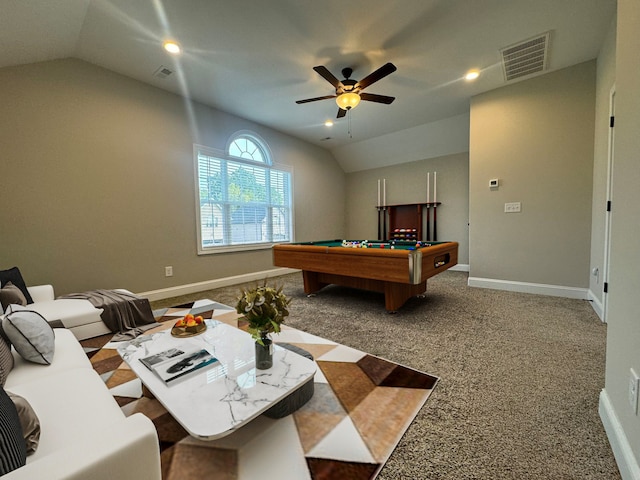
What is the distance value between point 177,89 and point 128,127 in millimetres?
845

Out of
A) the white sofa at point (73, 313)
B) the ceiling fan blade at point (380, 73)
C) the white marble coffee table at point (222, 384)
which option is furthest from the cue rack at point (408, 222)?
the white sofa at point (73, 313)

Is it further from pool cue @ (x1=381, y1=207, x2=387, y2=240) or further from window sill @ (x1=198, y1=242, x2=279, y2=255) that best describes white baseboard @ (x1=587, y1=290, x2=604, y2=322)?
window sill @ (x1=198, y1=242, x2=279, y2=255)

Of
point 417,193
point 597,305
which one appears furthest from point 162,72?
point 597,305

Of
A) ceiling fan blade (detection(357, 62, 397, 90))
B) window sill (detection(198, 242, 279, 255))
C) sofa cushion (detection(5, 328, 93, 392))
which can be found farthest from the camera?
window sill (detection(198, 242, 279, 255))

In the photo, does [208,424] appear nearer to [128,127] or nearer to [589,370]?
[589,370]

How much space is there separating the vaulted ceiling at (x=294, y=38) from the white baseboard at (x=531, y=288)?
9.01 ft

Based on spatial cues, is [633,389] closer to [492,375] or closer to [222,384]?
[492,375]

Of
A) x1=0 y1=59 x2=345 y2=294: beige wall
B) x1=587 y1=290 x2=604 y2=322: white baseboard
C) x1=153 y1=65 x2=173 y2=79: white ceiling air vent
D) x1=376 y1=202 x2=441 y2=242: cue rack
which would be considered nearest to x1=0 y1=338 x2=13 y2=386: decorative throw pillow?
x1=0 y1=59 x2=345 y2=294: beige wall

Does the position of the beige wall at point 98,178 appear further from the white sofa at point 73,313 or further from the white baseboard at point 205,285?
the white sofa at point 73,313

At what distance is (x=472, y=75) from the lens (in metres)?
3.34

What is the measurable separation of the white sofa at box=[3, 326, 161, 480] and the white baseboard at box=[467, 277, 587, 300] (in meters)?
4.32

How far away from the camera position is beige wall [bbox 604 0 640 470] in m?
0.98

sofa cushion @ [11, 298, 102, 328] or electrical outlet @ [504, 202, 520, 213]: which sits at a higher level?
electrical outlet @ [504, 202, 520, 213]

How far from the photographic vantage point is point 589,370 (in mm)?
1719
